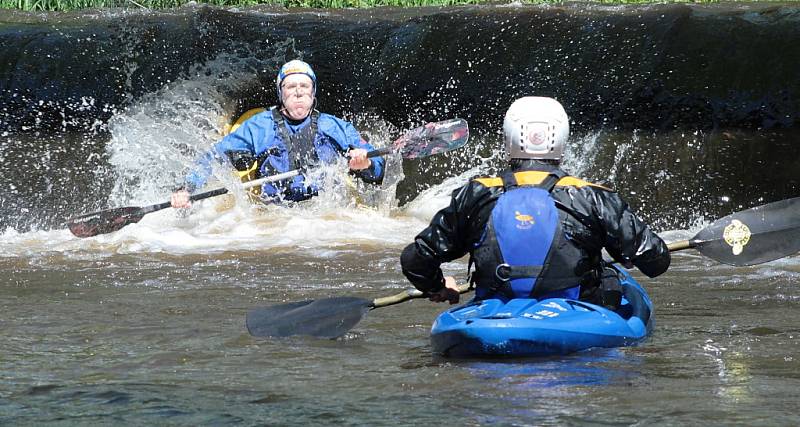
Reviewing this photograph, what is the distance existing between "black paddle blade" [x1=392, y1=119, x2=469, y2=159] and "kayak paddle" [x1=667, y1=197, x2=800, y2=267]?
8.38ft

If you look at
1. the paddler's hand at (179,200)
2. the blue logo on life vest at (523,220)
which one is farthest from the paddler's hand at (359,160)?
the blue logo on life vest at (523,220)

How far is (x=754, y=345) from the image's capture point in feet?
15.4

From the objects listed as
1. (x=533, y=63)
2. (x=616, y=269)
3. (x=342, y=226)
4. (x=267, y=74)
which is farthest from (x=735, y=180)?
(x=616, y=269)

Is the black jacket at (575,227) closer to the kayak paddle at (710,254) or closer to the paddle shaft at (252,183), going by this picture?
the kayak paddle at (710,254)

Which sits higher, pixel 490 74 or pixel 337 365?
pixel 490 74

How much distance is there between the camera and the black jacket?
441cm

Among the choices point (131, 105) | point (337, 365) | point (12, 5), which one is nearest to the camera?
point (337, 365)

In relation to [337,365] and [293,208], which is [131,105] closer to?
[293,208]

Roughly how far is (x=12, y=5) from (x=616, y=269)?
28.7 feet

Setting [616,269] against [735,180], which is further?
[735,180]

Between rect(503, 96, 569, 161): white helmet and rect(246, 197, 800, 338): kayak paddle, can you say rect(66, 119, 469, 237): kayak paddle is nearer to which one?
rect(246, 197, 800, 338): kayak paddle

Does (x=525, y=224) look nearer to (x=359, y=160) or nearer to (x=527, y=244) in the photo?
(x=527, y=244)

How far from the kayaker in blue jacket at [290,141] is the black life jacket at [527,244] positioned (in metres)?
3.94

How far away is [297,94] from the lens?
8.48 meters
